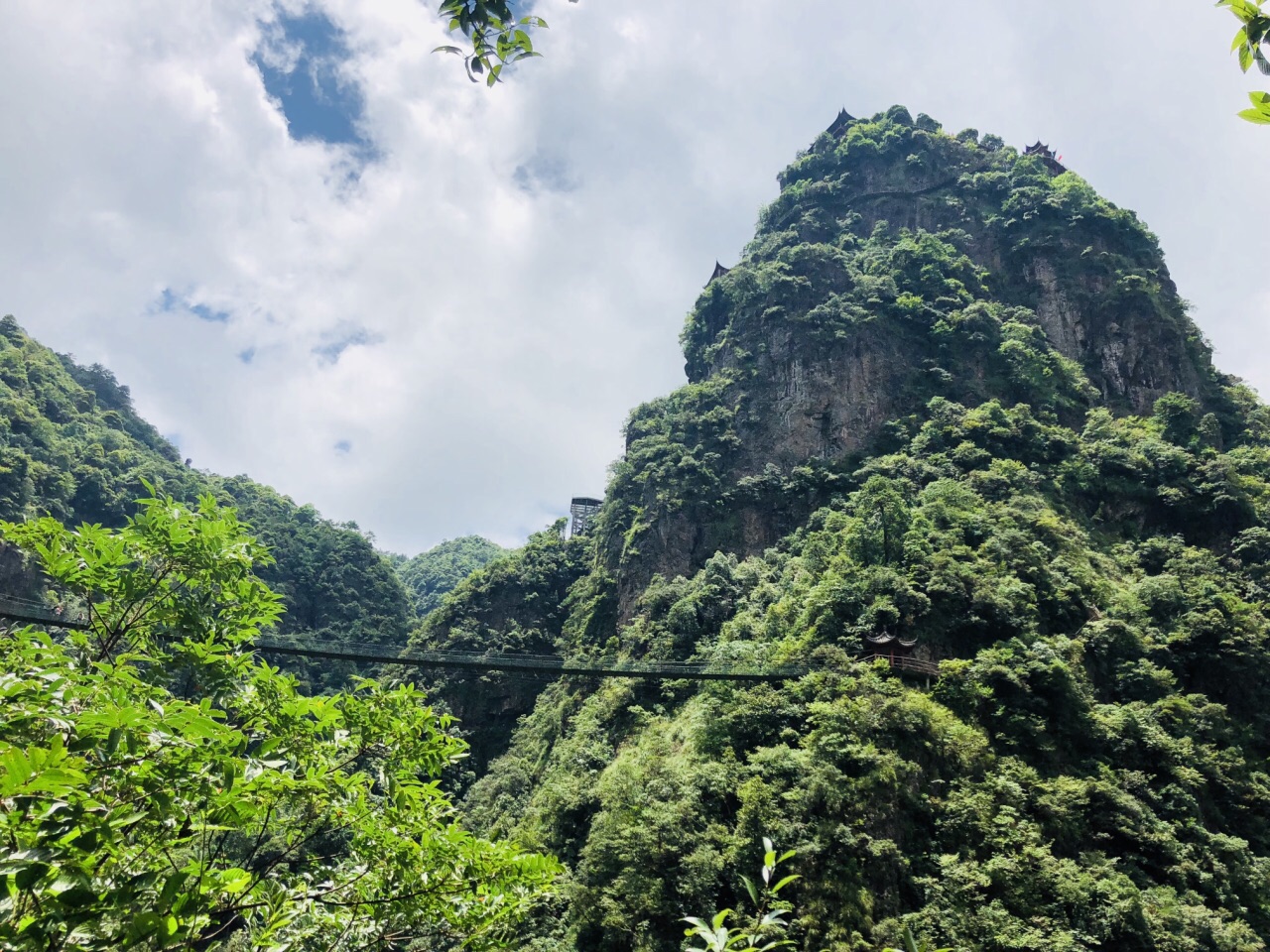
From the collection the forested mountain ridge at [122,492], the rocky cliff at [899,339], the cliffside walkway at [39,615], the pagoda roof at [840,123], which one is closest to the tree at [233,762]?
the cliffside walkway at [39,615]

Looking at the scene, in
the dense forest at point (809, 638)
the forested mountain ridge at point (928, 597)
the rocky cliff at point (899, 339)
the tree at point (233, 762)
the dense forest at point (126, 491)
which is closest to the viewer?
the tree at point (233, 762)

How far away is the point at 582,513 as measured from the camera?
4675 cm

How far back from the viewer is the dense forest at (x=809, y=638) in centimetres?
326

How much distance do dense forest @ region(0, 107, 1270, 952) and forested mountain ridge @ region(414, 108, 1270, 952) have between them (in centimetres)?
11

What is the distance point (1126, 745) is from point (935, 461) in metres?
13.4

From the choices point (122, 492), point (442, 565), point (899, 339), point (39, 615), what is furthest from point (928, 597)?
point (442, 565)

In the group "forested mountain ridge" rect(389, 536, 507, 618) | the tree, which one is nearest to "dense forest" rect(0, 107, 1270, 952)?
the tree

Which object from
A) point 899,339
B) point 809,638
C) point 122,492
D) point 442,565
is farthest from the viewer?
point 442,565

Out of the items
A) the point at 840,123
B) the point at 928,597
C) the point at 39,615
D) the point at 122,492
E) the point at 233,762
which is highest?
the point at 840,123

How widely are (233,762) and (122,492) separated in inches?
1738

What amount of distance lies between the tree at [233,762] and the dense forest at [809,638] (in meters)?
0.03

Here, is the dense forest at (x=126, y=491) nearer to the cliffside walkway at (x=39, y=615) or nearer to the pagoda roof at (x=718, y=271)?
the cliffside walkway at (x=39, y=615)

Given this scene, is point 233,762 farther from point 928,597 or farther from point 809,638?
point 928,597

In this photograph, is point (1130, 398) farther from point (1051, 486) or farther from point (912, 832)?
point (912, 832)
